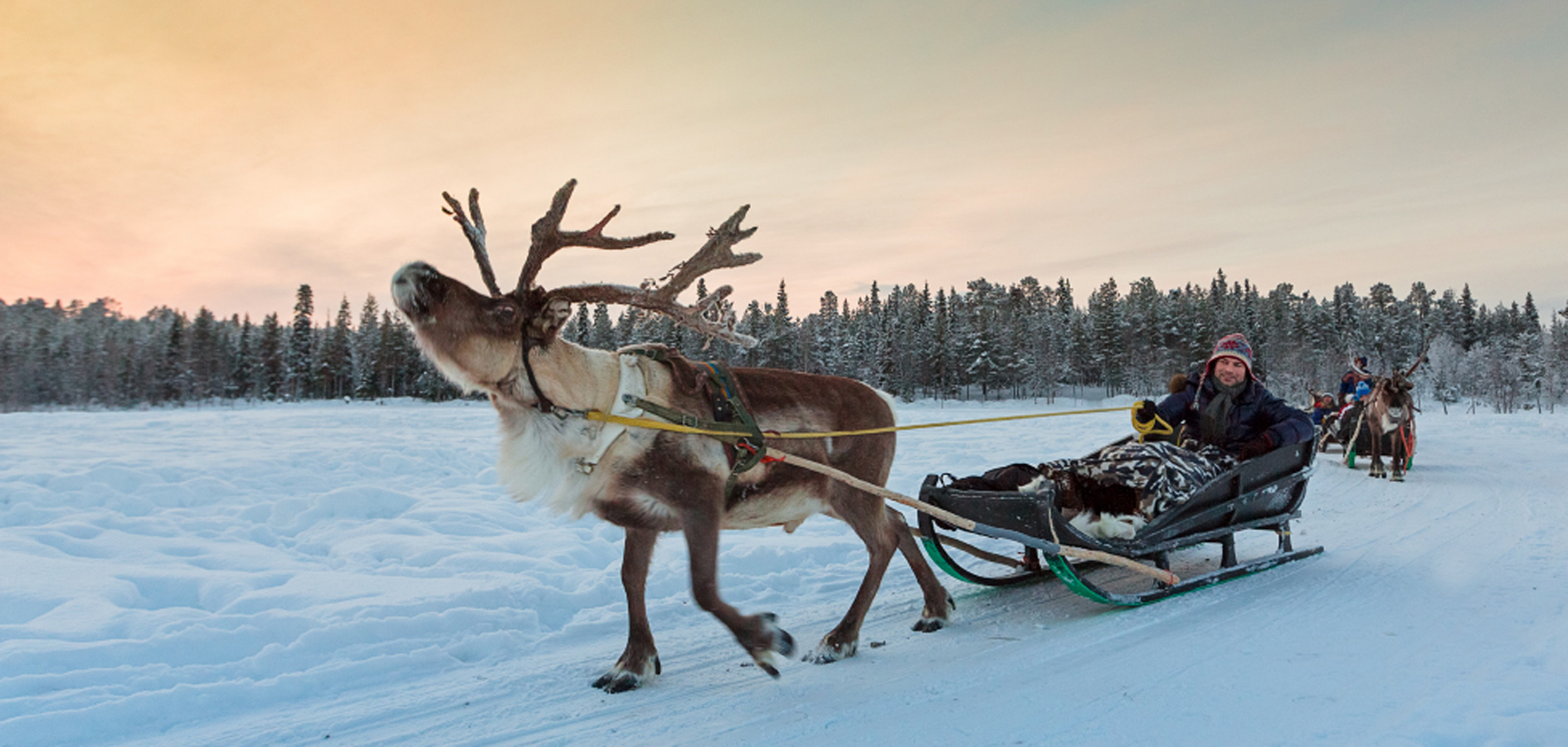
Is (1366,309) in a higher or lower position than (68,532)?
higher

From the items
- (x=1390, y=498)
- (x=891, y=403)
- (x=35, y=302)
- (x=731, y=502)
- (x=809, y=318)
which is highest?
(x=35, y=302)

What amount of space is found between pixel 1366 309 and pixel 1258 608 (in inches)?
A: 4773

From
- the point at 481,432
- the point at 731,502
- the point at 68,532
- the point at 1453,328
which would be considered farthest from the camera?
the point at 1453,328

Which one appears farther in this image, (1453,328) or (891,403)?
(1453,328)

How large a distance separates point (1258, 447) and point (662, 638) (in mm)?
4711

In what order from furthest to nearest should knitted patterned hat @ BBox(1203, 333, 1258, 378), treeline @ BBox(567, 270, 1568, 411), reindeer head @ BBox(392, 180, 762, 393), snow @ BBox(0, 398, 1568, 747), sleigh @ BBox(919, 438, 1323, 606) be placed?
treeline @ BBox(567, 270, 1568, 411), knitted patterned hat @ BBox(1203, 333, 1258, 378), sleigh @ BBox(919, 438, 1323, 606), reindeer head @ BBox(392, 180, 762, 393), snow @ BBox(0, 398, 1568, 747)

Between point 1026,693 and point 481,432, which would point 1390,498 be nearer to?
point 1026,693

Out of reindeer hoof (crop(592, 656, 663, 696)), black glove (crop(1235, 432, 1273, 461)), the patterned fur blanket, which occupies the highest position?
black glove (crop(1235, 432, 1273, 461))

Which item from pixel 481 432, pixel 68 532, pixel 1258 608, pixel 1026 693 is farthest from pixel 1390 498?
pixel 481 432

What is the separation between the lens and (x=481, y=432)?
18.8 meters

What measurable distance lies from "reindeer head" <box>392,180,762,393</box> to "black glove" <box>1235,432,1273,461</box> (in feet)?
14.0

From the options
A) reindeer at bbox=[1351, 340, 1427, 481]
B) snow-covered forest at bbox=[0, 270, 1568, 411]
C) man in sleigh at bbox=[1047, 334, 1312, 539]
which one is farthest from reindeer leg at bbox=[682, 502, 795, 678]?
snow-covered forest at bbox=[0, 270, 1568, 411]

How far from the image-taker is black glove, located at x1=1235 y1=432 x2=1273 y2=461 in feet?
19.5

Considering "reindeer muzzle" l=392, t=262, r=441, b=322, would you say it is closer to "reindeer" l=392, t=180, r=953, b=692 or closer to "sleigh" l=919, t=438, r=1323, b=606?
"reindeer" l=392, t=180, r=953, b=692
